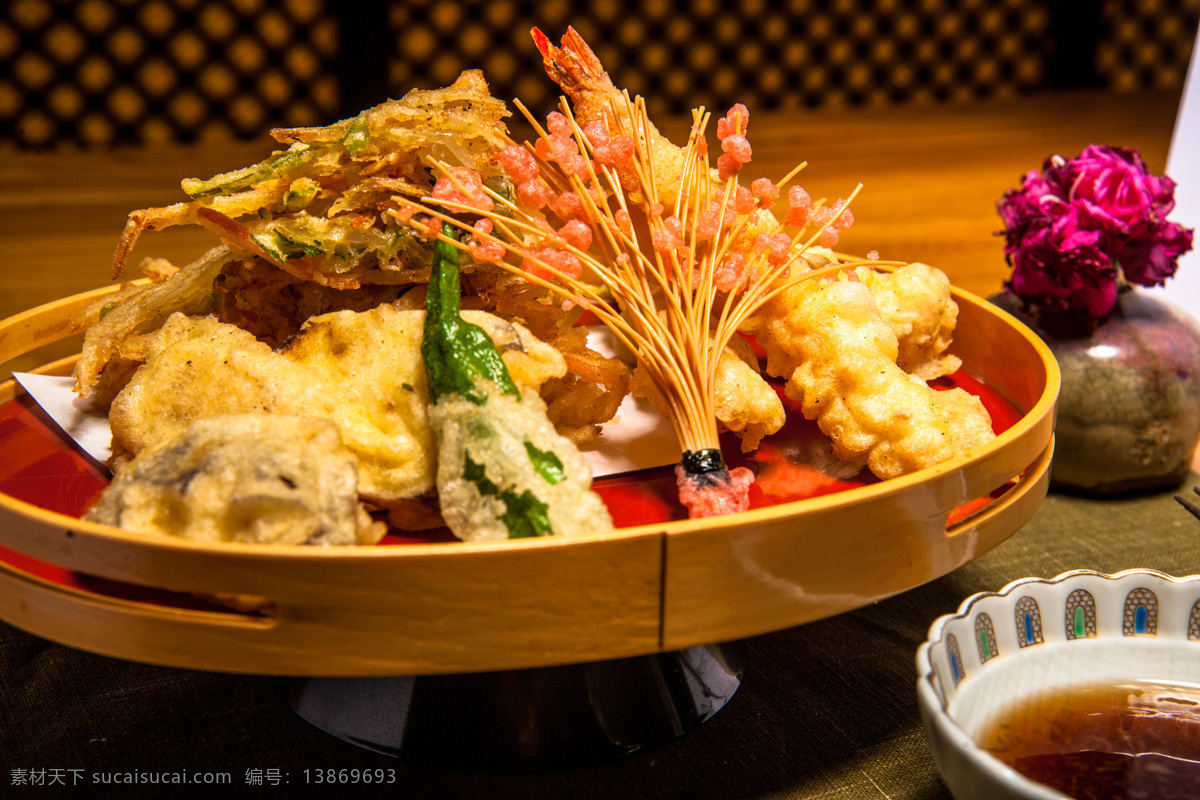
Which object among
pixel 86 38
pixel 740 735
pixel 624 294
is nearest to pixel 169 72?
pixel 86 38

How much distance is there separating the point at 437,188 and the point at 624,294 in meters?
0.24

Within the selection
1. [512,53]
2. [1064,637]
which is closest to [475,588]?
[1064,637]

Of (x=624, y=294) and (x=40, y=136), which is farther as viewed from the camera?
(x=40, y=136)

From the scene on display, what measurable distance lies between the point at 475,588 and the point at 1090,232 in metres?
1.32

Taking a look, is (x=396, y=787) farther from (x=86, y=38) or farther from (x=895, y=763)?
(x=86, y=38)

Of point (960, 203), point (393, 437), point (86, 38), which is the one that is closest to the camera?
point (393, 437)

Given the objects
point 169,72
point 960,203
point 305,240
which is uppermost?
point 305,240

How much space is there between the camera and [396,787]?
1.01 meters

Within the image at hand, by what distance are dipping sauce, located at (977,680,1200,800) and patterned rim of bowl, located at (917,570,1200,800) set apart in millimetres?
17

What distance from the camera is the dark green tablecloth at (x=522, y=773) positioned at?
1.01m

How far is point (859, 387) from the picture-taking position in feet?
3.75

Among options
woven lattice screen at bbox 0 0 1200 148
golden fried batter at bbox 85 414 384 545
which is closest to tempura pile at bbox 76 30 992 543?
golden fried batter at bbox 85 414 384 545

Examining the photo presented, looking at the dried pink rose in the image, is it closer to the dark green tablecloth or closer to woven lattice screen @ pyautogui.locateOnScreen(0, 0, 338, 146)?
the dark green tablecloth

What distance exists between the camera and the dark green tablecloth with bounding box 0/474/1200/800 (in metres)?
1.01
